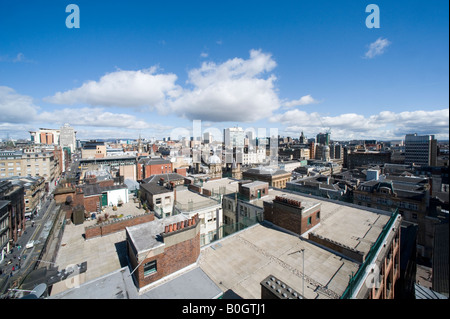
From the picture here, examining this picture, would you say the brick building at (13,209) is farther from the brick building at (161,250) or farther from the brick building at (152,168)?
the brick building at (161,250)

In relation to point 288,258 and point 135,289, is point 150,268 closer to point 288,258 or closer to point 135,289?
point 135,289

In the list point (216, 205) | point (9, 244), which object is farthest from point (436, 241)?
point (9, 244)

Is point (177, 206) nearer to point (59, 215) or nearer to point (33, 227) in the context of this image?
point (59, 215)

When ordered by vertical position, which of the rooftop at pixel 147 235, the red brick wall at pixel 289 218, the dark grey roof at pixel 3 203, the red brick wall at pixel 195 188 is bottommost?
the dark grey roof at pixel 3 203

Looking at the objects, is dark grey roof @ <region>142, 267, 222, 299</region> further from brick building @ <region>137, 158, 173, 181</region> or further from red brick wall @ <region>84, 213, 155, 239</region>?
brick building @ <region>137, 158, 173, 181</region>

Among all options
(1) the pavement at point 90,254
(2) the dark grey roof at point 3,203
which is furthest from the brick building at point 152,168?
(1) the pavement at point 90,254

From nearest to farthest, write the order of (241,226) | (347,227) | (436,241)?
(347,227), (241,226), (436,241)
